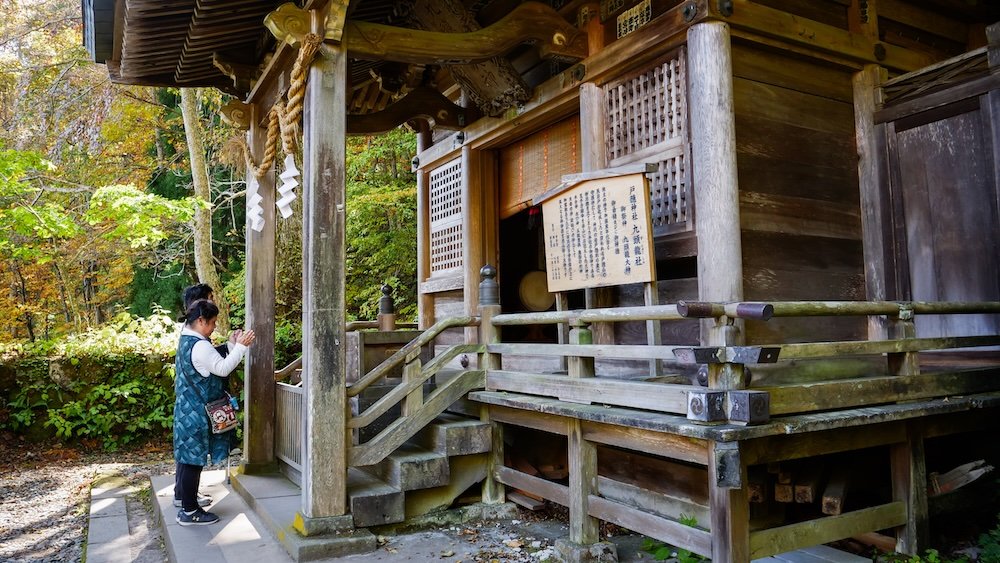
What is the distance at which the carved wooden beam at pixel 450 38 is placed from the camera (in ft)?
17.0

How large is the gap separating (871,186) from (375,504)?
17.2 ft

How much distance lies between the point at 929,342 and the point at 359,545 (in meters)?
4.50

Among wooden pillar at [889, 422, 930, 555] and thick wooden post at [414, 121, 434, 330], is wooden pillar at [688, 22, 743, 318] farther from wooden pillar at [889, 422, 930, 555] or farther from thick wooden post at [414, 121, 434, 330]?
thick wooden post at [414, 121, 434, 330]

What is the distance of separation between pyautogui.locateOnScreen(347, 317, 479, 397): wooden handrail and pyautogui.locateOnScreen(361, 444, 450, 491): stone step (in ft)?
2.26

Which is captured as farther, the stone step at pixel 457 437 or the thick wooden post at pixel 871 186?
the thick wooden post at pixel 871 186

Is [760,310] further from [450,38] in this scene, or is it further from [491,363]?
[450,38]

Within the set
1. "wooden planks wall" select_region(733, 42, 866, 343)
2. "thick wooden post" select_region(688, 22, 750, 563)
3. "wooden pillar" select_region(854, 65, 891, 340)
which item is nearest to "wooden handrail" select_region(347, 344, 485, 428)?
"thick wooden post" select_region(688, 22, 750, 563)

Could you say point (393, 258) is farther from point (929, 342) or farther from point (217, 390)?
point (929, 342)

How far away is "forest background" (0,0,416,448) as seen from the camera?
10477 mm

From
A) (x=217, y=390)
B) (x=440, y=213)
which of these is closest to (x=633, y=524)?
(x=217, y=390)

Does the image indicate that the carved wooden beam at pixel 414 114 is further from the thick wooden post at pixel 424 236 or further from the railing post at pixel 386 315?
the railing post at pixel 386 315

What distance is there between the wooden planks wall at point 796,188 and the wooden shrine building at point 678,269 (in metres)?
0.02

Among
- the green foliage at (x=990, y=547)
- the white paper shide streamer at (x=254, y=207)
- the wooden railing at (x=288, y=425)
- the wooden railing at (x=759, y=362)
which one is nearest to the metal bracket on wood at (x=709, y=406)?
the wooden railing at (x=759, y=362)

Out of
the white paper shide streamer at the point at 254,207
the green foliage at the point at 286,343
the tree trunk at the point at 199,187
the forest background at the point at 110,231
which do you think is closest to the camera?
the white paper shide streamer at the point at 254,207
